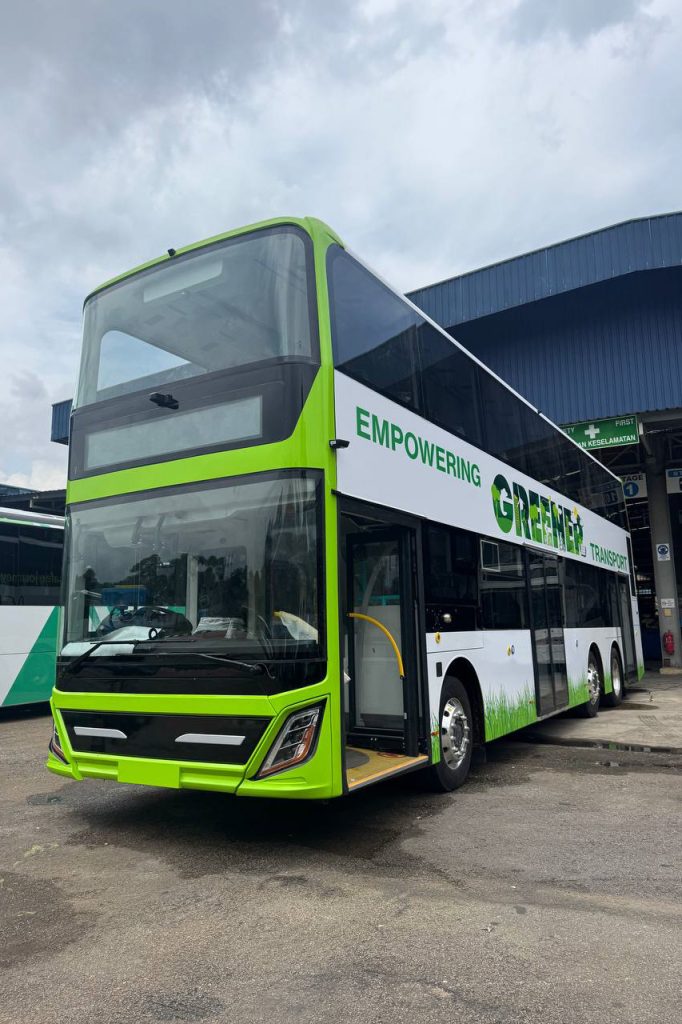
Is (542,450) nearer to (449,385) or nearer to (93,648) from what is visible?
(449,385)

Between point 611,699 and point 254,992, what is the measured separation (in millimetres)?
10760

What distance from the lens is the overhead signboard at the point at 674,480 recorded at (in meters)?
20.8

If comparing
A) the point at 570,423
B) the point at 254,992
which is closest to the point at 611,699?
the point at 570,423

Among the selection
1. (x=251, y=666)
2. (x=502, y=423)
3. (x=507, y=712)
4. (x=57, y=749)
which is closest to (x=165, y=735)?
(x=251, y=666)

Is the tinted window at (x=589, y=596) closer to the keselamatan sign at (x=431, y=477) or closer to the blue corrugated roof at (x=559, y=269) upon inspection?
the keselamatan sign at (x=431, y=477)

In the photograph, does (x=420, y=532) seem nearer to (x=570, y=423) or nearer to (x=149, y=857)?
(x=149, y=857)

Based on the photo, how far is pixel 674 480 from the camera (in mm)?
20812

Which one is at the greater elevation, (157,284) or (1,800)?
(157,284)

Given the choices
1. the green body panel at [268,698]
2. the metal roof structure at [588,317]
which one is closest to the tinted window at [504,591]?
the green body panel at [268,698]

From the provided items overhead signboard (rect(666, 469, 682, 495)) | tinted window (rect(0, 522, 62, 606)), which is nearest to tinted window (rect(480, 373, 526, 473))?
tinted window (rect(0, 522, 62, 606))

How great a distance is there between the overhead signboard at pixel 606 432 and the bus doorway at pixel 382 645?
12651mm

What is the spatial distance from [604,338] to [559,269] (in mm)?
2141

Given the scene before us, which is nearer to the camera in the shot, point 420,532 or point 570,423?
point 420,532

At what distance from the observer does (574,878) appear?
169 inches
